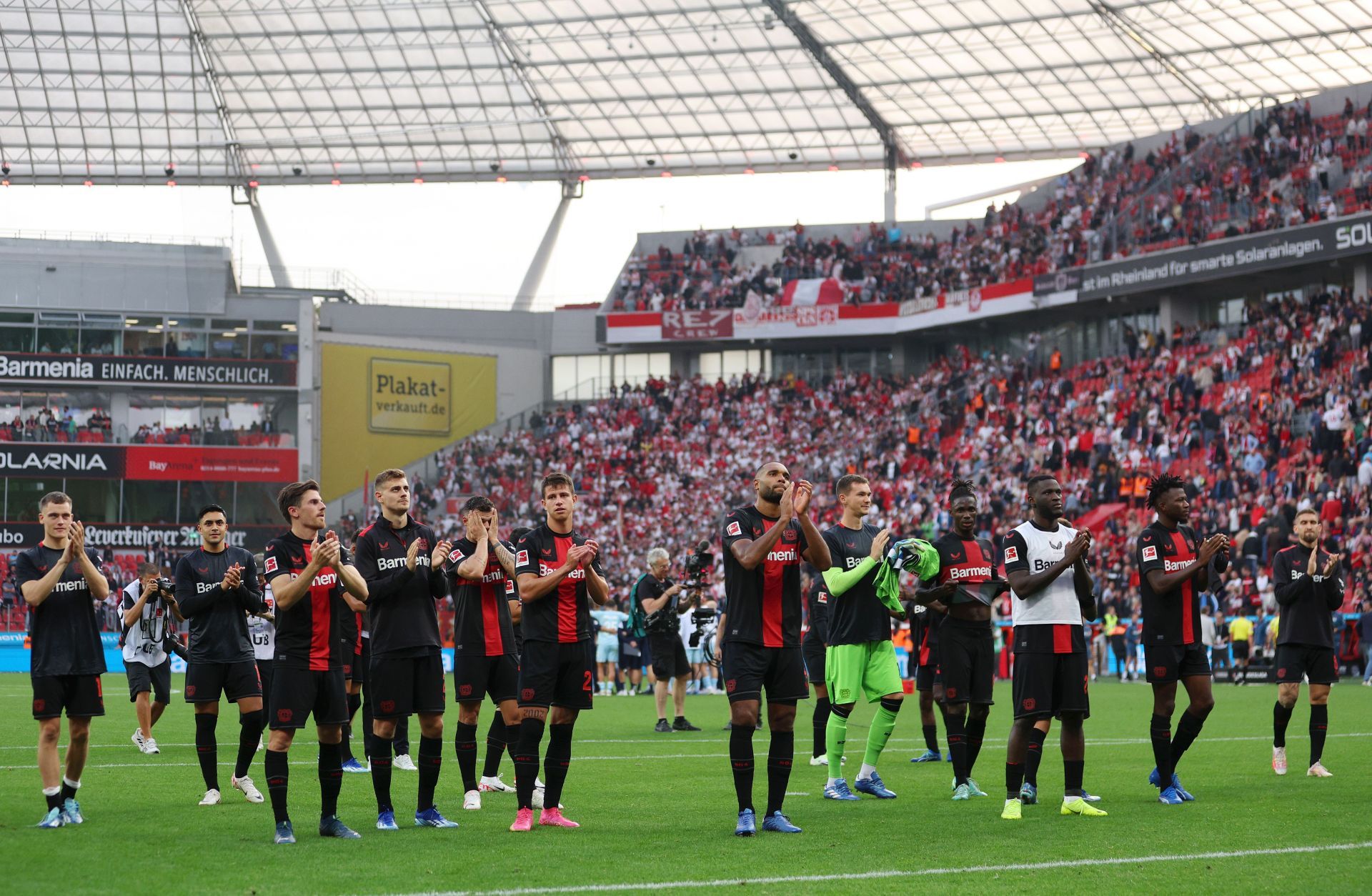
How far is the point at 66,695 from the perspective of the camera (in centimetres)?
1026

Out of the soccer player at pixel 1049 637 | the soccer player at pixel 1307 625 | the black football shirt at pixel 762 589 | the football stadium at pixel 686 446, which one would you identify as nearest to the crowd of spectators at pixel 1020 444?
the football stadium at pixel 686 446

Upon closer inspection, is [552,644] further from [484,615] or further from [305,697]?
[484,615]

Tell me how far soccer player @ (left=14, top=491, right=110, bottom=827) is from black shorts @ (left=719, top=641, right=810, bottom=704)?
4051 millimetres

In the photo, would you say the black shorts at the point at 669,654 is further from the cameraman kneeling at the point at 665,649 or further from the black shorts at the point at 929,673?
the black shorts at the point at 929,673

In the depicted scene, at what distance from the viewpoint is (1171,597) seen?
11.4 meters

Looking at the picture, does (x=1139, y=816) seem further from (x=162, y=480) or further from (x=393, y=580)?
(x=162, y=480)

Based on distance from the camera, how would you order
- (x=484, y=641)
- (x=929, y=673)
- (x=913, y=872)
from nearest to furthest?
(x=913, y=872) → (x=484, y=641) → (x=929, y=673)

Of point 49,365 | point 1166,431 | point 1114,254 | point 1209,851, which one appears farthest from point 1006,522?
point 49,365

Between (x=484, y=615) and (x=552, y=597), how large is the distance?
188 cm

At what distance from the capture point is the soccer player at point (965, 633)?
1164 centimetres

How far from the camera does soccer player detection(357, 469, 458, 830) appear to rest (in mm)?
9922

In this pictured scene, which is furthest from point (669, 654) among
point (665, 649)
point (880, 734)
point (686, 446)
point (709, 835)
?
point (686, 446)

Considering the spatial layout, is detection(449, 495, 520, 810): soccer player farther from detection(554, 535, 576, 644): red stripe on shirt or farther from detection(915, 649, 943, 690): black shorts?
detection(915, 649, 943, 690): black shorts

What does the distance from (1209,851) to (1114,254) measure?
38267 mm
